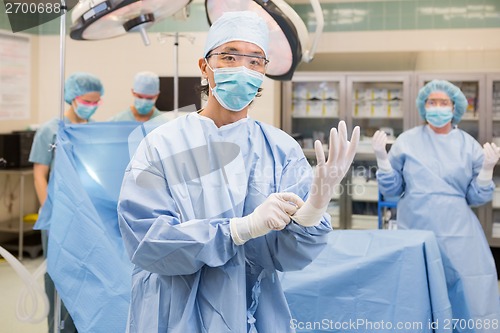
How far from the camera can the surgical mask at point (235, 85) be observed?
1238mm

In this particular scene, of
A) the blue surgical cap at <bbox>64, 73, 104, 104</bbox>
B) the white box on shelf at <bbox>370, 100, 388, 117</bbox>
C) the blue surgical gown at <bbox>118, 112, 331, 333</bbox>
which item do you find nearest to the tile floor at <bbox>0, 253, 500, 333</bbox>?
the blue surgical cap at <bbox>64, 73, 104, 104</bbox>

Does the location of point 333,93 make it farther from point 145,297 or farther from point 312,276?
point 145,297

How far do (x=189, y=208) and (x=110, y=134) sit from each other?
1108 mm

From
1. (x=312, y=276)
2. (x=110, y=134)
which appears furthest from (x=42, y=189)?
(x=312, y=276)

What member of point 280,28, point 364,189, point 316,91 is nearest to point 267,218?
point 280,28

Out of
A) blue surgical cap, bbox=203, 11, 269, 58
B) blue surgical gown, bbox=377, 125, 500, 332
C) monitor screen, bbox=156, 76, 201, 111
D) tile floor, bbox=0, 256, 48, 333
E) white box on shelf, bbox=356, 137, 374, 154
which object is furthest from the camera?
white box on shelf, bbox=356, 137, 374, 154

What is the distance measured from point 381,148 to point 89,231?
138cm

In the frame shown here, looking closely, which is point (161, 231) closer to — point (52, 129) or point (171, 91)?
point (52, 129)

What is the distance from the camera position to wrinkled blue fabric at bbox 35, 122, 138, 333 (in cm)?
181

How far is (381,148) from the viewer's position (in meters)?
2.54

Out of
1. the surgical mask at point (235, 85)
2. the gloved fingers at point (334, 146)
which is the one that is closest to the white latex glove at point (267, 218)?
the gloved fingers at point (334, 146)

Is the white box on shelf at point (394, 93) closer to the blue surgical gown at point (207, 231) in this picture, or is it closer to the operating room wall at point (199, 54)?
the operating room wall at point (199, 54)

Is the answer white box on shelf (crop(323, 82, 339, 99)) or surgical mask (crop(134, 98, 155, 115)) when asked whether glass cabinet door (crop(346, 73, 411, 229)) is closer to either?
white box on shelf (crop(323, 82, 339, 99))

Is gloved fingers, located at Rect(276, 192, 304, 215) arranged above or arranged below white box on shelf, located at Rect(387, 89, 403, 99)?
below
